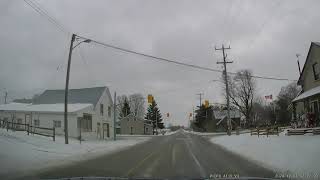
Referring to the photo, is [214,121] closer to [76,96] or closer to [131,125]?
[131,125]

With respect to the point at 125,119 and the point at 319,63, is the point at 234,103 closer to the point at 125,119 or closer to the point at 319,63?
the point at 125,119

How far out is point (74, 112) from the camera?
149ft

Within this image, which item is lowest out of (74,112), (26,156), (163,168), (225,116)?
(163,168)

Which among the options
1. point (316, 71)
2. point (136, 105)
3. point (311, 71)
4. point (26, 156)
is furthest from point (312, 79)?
point (136, 105)

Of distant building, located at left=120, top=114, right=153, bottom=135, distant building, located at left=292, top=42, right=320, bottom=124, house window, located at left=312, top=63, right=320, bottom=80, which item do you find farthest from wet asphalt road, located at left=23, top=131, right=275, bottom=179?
distant building, located at left=120, top=114, right=153, bottom=135

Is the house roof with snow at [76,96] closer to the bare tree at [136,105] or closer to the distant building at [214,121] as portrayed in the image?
the distant building at [214,121]

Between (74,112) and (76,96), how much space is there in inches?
366

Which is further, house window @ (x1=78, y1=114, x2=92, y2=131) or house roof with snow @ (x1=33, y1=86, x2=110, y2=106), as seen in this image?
house roof with snow @ (x1=33, y1=86, x2=110, y2=106)

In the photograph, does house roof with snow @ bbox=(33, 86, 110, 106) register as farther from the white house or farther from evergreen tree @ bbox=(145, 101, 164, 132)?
evergreen tree @ bbox=(145, 101, 164, 132)

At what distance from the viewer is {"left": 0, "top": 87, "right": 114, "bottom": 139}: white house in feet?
151

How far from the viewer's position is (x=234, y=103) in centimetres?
10025

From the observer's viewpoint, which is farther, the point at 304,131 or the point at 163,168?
the point at 304,131

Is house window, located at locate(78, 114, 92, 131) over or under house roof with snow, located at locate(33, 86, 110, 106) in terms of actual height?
under

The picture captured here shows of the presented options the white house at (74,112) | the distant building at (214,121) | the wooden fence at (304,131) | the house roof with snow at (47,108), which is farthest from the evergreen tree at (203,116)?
the wooden fence at (304,131)
